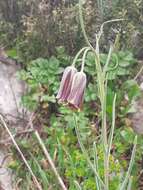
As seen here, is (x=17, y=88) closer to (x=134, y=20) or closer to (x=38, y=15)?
(x=38, y=15)

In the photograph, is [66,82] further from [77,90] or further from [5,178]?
[5,178]

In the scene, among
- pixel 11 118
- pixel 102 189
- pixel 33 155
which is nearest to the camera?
pixel 102 189

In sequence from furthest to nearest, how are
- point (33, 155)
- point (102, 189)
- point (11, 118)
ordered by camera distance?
point (11, 118) → point (33, 155) → point (102, 189)

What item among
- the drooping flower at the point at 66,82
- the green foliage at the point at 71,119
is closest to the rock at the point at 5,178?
the green foliage at the point at 71,119

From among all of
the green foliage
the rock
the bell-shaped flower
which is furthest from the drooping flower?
the rock

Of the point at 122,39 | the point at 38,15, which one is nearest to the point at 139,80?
the point at 122,39

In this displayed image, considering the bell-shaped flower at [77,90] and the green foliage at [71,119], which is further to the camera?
the green foliage at [71,119]

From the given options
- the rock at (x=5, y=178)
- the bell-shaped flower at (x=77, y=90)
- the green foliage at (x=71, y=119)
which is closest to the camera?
the bell-shaped flower at (x=77, y=90)

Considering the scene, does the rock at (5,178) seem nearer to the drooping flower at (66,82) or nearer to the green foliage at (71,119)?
the green foliage at (71,119)

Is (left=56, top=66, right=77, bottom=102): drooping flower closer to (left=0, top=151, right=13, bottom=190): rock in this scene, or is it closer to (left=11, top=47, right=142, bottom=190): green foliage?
(left=11, top=47, right=142, bottom=190): green foliage
